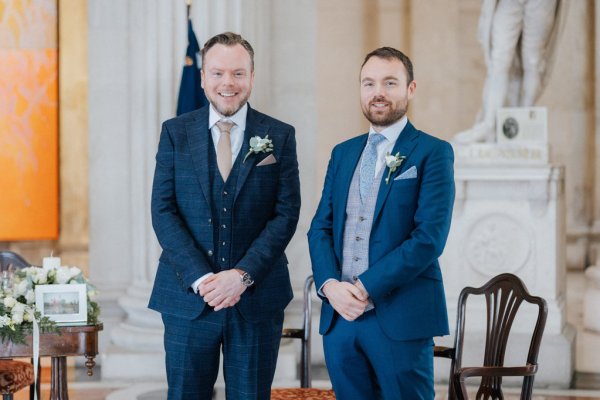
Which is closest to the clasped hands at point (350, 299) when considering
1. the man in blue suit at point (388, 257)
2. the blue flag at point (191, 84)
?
the man in blue suit at point (388, 257)

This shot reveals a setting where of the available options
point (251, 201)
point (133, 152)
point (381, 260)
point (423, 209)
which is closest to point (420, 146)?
point (423, 209)

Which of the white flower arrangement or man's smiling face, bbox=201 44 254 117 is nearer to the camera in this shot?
man's smiling face, bbox=201 44 254 117

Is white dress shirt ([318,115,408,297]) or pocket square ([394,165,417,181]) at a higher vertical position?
white dress shirt ([318,115,408,297])

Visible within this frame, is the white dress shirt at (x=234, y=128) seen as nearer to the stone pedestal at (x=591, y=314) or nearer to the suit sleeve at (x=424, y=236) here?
the suit sleeve at (x=424, y=236)

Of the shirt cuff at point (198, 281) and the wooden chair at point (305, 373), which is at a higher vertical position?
the shirt cuff at point (198, 281)

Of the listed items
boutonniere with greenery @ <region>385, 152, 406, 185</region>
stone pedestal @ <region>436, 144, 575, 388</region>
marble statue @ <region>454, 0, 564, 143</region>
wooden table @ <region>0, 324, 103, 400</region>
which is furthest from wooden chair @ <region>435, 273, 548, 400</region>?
marble statue @ <region>454, 0, 564, 143</region>

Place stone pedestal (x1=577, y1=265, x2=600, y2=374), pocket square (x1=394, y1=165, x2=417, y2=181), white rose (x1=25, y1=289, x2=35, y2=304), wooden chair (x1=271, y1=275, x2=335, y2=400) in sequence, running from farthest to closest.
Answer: stone pedestal (x1=577, y1=265, x2=600, y2=374)
wooden chair (x1=271, y1=275, x2=335, y2=400)
white rose (x1=25, y1=289, x2=35, y2=304)
pocket square (x1=394, y1=165, x2=417, y2=181)

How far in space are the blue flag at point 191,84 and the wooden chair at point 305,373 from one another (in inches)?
97.3

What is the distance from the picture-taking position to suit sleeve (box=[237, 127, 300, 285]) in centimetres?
355

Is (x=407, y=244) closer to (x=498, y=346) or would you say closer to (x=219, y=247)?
(x=219, y=247)

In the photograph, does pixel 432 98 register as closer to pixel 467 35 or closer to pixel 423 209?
pixel 467 35

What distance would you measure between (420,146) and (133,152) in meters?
4.30

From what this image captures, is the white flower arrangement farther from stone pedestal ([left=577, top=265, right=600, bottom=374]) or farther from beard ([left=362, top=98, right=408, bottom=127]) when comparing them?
stone pedestal ([left=577, top=265, right=600, bottom=374])

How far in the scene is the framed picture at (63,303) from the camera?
13.8ft
